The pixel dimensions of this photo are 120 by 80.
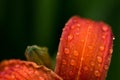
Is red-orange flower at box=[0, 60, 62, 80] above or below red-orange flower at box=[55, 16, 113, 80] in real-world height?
below

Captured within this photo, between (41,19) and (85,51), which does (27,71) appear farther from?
(41,19)

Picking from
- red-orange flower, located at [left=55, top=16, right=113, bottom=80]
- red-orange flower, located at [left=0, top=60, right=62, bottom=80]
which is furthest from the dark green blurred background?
red-orange flower, located at [left=0, top=60, right=62, bottom=80]

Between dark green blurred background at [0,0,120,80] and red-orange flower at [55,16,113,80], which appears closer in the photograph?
red-orange flower at [55,16,113,80]

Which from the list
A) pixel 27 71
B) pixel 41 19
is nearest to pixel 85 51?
pixel 27 71

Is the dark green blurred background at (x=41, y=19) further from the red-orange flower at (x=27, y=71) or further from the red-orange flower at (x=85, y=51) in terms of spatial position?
the red-orange flower at (x=27, y=71)

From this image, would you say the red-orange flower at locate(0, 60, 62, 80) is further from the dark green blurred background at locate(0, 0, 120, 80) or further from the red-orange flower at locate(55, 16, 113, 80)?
the dark green blurred background at locate(0, 0, 120, 80)

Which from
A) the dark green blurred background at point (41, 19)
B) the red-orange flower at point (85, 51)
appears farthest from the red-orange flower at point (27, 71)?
the dark green blurred background at point (41, 19)
